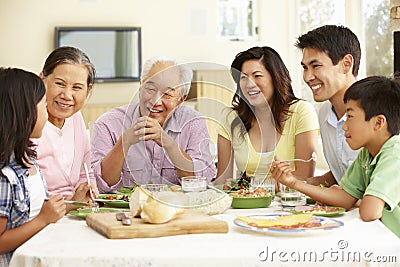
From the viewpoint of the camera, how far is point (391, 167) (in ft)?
6.00

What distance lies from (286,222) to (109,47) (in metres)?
6.27

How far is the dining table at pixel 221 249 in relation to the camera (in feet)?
4.51

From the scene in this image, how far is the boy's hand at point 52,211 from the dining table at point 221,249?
0.58ft

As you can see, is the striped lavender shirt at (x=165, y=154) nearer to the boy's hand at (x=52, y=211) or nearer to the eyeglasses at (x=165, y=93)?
the eyeglasses at (x=165, y=93)

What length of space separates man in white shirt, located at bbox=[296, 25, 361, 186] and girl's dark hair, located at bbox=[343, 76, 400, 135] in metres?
0.47

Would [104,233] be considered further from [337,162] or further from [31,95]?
[337,162]

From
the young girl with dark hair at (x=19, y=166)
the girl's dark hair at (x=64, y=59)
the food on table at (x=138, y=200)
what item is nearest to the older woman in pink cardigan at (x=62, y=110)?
the girl's dark hair at (x=64, y=59)

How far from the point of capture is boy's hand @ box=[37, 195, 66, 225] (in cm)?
176

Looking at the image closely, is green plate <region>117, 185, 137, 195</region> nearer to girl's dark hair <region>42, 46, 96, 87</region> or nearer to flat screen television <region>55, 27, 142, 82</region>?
girl's dark hair <region>42, 46, 96, 87</region>

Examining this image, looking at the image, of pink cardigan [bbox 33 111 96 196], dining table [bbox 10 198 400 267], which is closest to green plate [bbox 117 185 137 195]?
pink cardigan [bbox 33 111 96 196]

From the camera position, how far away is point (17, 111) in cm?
187

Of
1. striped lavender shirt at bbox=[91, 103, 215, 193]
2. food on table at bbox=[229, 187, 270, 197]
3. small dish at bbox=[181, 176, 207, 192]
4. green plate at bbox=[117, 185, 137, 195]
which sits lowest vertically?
green plate at bbox=[117, 185, 137, 195]

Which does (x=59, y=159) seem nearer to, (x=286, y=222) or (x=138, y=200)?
(x=138, y=200)

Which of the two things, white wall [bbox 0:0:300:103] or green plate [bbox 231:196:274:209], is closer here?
green plate [bbox 231:196:274:209]
